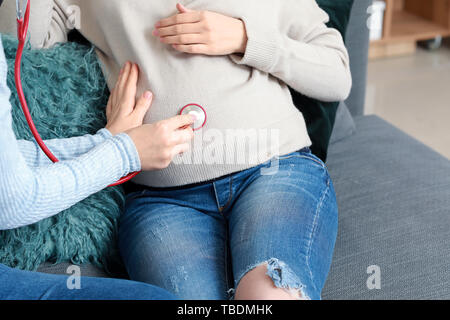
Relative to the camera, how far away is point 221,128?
1052 mm

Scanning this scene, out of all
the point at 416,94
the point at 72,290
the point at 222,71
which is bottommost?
the point at 416,94

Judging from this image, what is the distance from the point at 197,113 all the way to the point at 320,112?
352mm

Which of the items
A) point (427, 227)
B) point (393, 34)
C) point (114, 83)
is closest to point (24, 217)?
point (114, 83)

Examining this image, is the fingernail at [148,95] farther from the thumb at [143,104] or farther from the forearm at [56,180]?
the forearm at [56,180]

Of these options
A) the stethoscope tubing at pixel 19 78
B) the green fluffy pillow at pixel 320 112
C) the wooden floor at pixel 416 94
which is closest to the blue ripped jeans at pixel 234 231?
the green fluffy pillow at pixel 320 112

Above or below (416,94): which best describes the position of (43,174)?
above

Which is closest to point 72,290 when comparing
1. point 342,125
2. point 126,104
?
→ point 126,104

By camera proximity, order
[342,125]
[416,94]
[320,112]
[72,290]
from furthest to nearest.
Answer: [416,94]
[342,125]
[320,112]
[72,290]

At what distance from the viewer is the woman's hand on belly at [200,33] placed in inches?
40.3

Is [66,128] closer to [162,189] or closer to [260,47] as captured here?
[162,189]

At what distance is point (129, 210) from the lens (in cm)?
112

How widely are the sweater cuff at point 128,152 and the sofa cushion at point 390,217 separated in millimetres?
453

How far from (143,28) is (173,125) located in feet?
0.84

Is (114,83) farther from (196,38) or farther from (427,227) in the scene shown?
(427,227)
